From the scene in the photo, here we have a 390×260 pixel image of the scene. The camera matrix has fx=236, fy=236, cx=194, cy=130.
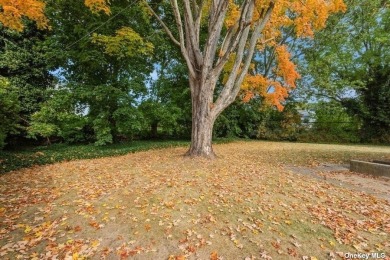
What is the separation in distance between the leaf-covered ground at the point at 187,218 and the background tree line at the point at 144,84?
5.22m

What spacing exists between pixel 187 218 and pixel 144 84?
11.1 m

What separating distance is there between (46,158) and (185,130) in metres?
10.3

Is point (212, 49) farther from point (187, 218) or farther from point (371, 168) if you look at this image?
point (371, 168)

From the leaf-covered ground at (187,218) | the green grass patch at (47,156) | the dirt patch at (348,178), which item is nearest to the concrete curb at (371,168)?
the dirt patch at (348,178)

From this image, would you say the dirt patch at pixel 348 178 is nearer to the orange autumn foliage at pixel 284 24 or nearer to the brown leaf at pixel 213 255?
the brown leaf at pixel 213 255

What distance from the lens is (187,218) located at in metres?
4.27

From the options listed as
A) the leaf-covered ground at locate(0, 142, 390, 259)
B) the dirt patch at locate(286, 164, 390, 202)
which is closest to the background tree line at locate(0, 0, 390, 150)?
the leaf-covered ground at locate(0, 142, 390, 259)

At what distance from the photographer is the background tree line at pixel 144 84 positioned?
1188 cm

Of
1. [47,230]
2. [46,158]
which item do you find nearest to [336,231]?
[47,230]

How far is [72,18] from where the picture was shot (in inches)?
500

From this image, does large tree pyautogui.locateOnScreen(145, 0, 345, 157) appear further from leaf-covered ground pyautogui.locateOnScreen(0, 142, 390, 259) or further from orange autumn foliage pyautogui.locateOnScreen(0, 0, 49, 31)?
orange autumn foliage pyautogui.locateOnScreen(0, 0, 49, 31)

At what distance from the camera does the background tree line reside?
468 inches

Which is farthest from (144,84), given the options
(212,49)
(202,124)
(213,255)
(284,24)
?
(213,255)

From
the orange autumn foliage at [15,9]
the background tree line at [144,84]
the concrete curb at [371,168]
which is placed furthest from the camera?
the background tree line at [144,84]
